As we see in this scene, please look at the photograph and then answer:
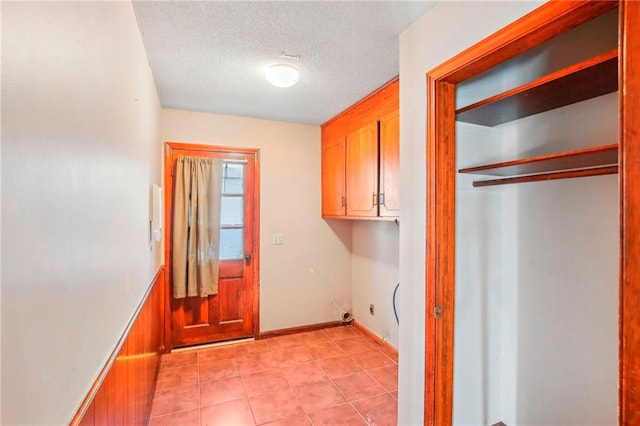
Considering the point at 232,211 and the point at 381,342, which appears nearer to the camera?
the point at 381,342

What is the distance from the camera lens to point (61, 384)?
2.49ft

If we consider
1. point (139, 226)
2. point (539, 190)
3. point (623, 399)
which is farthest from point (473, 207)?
point (139, 226)

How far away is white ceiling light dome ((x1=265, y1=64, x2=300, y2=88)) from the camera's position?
224 centimetres

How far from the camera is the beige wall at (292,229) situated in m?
3.58

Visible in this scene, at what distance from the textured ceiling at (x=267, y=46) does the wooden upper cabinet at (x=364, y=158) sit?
6.7 inches

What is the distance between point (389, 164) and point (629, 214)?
172 cm

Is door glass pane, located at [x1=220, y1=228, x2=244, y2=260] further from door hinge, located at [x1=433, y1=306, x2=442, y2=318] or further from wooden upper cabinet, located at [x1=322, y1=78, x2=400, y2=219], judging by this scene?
door hinge, located at [x1=433, y1=306, x2=442, y2=318]

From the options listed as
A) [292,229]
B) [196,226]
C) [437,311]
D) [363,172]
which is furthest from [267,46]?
[292,229]

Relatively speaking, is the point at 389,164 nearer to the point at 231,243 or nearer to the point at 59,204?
the point at 231,243

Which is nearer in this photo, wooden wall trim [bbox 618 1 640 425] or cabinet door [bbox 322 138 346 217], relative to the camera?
wooden wall trim [bbox 618 1 640 425]

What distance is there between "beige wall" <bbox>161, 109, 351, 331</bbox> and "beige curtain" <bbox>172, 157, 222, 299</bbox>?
356 mm

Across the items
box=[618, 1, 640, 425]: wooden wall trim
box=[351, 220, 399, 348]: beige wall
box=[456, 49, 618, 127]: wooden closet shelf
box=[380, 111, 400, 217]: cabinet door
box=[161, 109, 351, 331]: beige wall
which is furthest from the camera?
box=[161, 109, 351, 331]: beige wall

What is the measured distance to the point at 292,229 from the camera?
3.76 meters

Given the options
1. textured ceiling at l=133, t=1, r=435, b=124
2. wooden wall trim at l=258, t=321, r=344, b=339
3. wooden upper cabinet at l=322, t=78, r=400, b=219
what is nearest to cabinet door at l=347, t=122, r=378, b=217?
wooden upper cabinet at l=322, t=78, r=400, b=219
